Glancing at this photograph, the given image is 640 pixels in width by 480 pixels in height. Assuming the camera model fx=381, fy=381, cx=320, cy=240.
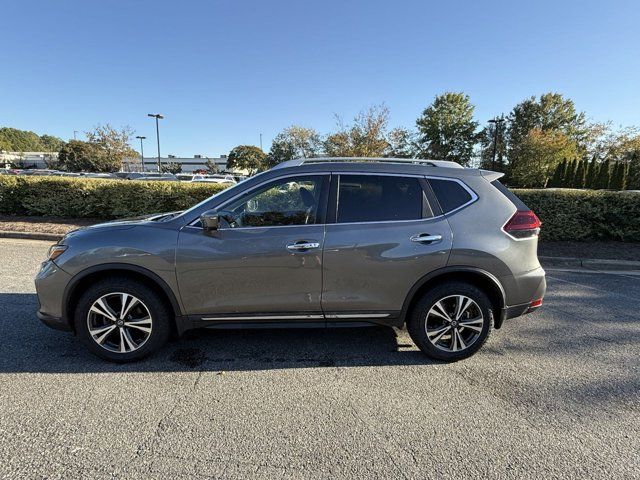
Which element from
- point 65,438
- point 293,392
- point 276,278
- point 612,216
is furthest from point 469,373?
point 612,216

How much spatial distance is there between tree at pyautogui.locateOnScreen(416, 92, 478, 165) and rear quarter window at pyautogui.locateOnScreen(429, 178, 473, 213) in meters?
51.5

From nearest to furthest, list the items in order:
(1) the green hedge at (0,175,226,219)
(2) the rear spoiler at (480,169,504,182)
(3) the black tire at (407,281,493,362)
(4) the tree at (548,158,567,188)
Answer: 1. (3) the black tire at (407,281,493,362)
2. (2) the rear spoiler at (480,169,504,182)
3. (1) the green hedge at (0,175,226,219)
4. (4) the tree at (548,158,567,188)

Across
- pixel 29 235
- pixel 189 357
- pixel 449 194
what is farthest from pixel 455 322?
pixel 29 235

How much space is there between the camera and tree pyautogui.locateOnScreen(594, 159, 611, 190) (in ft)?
118

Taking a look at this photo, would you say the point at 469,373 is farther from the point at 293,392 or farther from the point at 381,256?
the point at 293,392

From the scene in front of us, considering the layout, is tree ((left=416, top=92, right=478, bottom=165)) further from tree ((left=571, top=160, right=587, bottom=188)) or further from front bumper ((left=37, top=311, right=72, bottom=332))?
front bumper ((left=37, top=311, right=72, bottom=332))

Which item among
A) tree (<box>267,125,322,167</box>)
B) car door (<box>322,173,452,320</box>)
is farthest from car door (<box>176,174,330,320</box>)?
tree (<box>267,125,322,167</box>)

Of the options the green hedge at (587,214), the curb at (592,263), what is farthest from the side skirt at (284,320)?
the green hedge at (587,214)

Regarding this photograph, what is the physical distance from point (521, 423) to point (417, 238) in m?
1.53

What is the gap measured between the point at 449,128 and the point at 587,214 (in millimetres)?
47829

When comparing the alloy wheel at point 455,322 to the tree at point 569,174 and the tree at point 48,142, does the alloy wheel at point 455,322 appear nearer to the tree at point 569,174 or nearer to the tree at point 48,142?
the tree at point 569,174

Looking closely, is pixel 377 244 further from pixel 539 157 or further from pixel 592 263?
pixel 539 157

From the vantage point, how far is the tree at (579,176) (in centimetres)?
3781

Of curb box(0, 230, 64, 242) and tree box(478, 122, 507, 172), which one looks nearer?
curb box(0, 230, 64, 242)
